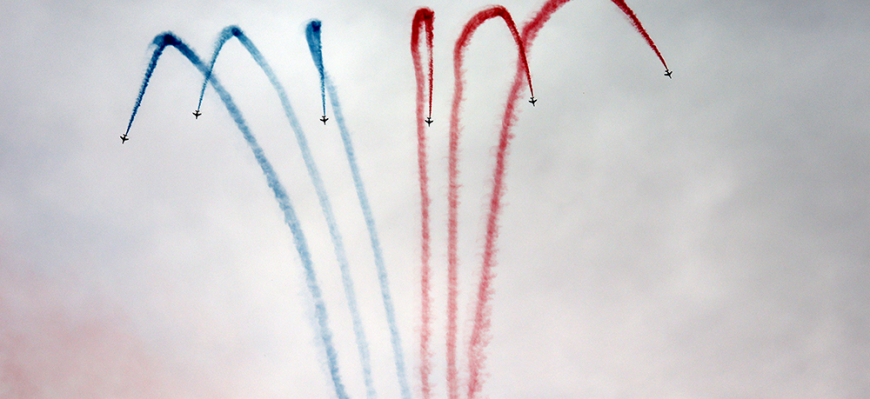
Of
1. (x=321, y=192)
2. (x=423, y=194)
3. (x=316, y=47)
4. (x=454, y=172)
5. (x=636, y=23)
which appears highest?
(x=636, y=23)

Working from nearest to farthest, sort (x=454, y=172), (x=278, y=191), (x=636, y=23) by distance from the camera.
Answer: (x=454, y=172), (x=278, y=191), (x=636, y=23)

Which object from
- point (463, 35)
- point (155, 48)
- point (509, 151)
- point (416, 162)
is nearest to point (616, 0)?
point (463, 35)

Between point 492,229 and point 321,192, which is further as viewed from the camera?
point 492,229

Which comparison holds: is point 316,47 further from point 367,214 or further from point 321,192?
point 367,214

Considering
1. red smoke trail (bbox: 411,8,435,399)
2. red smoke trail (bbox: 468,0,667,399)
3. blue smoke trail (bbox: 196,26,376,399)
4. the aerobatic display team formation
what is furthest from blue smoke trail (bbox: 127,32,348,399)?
red smoke trail (bbox: 468,0,667,399)

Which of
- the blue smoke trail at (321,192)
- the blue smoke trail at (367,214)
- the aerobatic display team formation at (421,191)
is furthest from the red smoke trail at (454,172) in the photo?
the blue smoke trail at (321,192)

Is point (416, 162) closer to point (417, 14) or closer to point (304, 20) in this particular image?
point (417, 14)

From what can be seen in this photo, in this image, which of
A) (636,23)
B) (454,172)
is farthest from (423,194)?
(636,23)

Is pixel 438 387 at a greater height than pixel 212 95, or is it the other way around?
pixel 212 95
